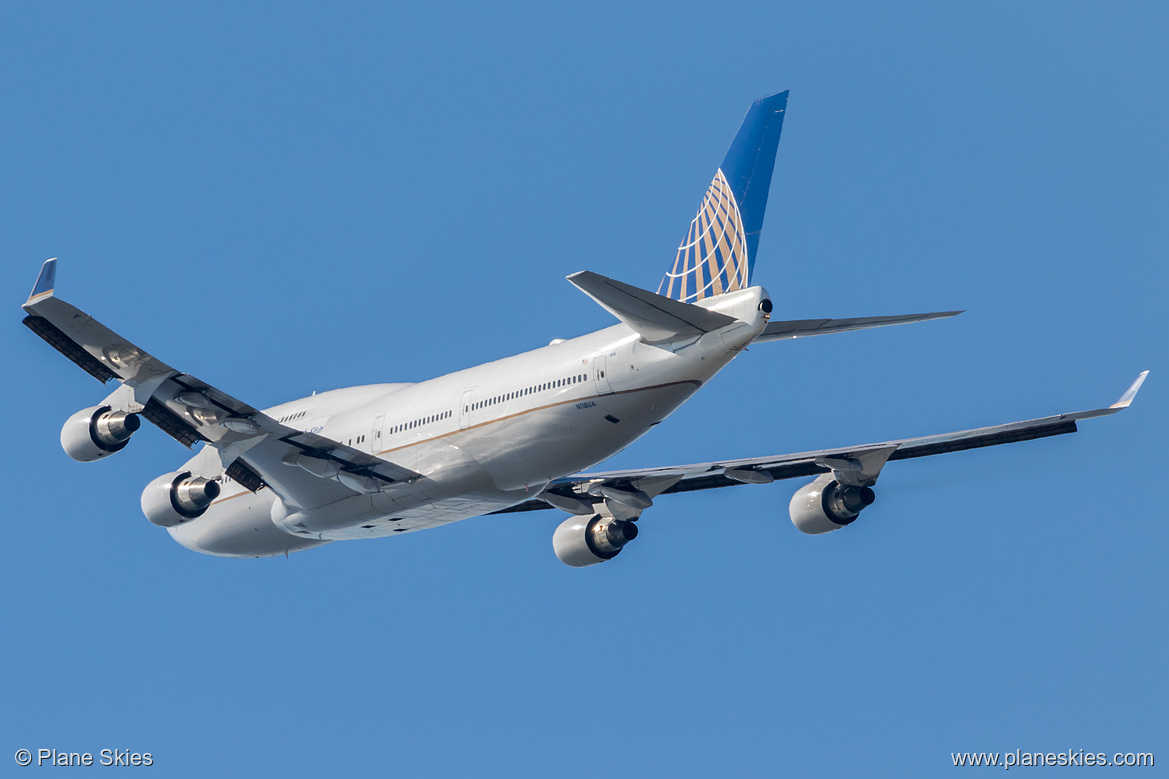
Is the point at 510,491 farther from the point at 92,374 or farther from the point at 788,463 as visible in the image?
the point at 92,374

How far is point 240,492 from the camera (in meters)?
34.0

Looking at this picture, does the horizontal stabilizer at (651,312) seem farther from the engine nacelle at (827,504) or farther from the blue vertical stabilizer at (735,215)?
the engine nacelle at (827,504)

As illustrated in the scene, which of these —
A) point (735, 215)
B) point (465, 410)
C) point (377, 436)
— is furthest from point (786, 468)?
point (377, 436)

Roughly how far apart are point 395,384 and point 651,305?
9701mm

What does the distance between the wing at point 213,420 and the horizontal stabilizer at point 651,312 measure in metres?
6.72

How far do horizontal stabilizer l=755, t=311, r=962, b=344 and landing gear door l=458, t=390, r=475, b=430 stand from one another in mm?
6231

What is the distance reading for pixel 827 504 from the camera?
31.6 metres

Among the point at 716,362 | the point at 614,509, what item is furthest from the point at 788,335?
the point at 614,509

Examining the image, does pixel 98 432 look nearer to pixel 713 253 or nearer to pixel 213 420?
pixel 213 420

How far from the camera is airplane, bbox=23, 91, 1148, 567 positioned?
86.7 ft

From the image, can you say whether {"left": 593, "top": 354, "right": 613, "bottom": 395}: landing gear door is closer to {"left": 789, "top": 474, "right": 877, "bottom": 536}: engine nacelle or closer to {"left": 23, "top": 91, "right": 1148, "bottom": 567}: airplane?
{"left": 23, "top": 91, "right": 1148, "bottom": 567}: airplane

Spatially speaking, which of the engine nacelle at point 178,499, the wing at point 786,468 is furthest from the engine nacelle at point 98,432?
Result: the wing at point 786,468

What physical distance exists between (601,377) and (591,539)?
8.83m

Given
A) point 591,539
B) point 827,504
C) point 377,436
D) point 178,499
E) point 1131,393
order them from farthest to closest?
point 591,539 → point 178,499 → point 827,504 → point 377,436 → point 1131,393
